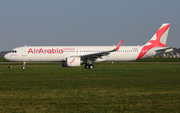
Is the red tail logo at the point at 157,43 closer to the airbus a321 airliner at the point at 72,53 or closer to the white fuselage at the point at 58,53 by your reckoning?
the airbus a321 airliner at the point at 72,53

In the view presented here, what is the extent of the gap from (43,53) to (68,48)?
4019 millimetres

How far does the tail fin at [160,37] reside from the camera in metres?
41.4

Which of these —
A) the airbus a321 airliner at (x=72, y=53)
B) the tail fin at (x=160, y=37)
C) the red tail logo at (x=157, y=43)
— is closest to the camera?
the airbus a321 airliner at (x=72, y=53)

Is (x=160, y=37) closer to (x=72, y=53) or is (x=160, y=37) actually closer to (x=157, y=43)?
(x=157, y=43)

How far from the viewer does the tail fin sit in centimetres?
4138

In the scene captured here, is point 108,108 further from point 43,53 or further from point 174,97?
point 43,53

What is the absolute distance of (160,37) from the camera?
41.6 metres

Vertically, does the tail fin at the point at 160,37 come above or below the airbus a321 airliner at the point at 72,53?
above

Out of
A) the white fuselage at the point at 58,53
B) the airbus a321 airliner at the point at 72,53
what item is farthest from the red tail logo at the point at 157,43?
the white fuselage at the point at 58,53

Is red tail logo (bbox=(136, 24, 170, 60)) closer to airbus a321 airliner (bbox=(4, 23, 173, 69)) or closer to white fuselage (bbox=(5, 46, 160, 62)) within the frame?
airbus a321 airliner (bbox=(4, 23, 173, 69))

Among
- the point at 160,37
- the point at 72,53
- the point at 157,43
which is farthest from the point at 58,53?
the point at 160,37

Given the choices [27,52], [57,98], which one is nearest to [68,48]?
[27,52]

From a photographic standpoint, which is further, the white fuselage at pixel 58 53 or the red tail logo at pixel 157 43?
the red tail logo at pixel 157 43

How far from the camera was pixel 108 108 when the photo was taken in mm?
8617
